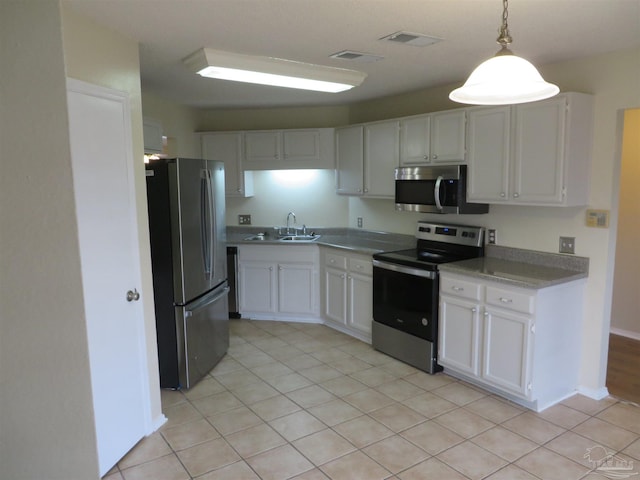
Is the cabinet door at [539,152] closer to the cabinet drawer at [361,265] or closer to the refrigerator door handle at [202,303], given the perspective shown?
the cabinet drawer at [361,265]

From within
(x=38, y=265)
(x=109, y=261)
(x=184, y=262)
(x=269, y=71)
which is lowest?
(x=184, y=262)

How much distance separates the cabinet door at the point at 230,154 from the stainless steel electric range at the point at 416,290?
6.77ft

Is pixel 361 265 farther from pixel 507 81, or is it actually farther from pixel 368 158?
pixel 507 81

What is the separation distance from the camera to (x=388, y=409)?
3.19 m

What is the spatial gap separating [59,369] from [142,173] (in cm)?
226

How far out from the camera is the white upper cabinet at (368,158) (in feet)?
14.5

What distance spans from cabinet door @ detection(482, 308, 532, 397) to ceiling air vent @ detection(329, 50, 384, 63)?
76.9 inches

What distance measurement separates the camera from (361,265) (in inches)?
173

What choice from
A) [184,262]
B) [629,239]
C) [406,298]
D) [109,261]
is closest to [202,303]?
[184,262]

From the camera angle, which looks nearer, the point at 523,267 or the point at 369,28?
the point at 369,28

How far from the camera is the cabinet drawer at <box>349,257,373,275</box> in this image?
430cm

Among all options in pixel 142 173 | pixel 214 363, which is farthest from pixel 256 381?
pixel 142 173

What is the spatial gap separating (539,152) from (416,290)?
139cm

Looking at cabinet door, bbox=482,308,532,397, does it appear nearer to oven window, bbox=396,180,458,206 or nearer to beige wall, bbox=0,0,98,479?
oven window, bbox=396,180,458,206
